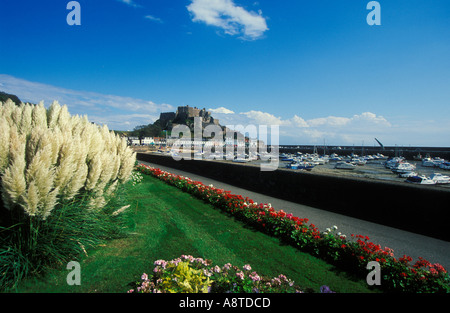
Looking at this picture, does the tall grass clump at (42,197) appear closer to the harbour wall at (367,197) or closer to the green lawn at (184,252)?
the green lawn at (184,252)

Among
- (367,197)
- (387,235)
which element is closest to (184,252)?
(387,235)

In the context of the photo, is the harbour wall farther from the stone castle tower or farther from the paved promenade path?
the stone castle tower

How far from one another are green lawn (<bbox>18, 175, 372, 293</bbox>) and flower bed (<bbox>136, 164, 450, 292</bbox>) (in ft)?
1.05

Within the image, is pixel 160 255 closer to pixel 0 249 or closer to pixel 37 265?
pixel 37 265

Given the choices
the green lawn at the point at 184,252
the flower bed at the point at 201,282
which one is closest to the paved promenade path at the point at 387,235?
the green lawn at the point at 184,252

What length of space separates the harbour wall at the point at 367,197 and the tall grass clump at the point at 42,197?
29.4 feet

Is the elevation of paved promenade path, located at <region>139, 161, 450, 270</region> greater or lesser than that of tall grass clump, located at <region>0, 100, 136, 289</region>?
lesser

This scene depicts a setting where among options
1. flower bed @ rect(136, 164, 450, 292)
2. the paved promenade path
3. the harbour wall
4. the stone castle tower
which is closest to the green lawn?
flower bed @ rect(136, 164, 450, 292)

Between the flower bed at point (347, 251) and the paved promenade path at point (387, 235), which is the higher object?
the flower bed at point (347, 251)

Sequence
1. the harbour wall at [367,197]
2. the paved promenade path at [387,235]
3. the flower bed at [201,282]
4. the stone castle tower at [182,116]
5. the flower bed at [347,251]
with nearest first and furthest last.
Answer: the flower bed at [201,282] < the flower bed at [347,251] < the paved promenade path at [387,235] < the harbour wall at [367,197] < the stone castle tower at [182,116]

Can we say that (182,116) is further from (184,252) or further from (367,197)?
(184,252)

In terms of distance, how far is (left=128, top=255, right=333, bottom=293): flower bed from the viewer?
322 centimetres

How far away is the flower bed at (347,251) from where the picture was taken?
12.9 ft

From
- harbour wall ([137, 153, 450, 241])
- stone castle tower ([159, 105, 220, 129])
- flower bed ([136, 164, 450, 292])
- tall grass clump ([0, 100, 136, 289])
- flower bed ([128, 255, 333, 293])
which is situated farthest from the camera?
stone castle tower ([159, 105, 220, 129])
